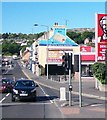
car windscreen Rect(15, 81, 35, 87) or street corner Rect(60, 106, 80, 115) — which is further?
car windscreen Rect(15, 81, 35, 87)

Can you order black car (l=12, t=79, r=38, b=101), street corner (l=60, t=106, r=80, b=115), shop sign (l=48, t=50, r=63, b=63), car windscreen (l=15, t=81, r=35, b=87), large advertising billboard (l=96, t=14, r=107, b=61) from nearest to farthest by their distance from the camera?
1. street corner (l=60, t=106, r=80, b=115)
2. black car (l=12, t=79, r=38, b=101)
3. car windscreen (l=15, t=81, r=35, b=87)
4. large advertising billboard (l=96, t=14, r=107, b=61)
5. shop sign (l=48, t=50, r=63, b=63)

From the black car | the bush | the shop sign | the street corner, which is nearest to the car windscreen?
the black car

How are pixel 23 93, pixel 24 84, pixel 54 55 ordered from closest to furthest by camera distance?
pixel 23 93
pixel 24 84
pixel 54 55

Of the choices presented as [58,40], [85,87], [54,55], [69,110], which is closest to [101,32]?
[85,87]

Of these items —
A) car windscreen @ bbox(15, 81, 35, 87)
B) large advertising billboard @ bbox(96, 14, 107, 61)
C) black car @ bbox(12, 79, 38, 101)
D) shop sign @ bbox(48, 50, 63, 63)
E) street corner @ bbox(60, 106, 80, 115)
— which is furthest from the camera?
shop sign @ bbox(48, 50, 63, 63)

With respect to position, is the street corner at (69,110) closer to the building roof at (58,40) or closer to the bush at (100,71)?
the bush at (100,71)

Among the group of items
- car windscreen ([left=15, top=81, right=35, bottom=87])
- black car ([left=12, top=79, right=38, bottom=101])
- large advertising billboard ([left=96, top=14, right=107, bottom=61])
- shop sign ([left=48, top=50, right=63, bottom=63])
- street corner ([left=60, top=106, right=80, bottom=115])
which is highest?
large advertising billboard ([left=96, top=14, right=107, bottom=61])

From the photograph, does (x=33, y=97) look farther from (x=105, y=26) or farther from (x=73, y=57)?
(x=105, y=26)

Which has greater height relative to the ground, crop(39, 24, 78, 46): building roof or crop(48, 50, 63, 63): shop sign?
crop(39, 24, 78, 46): building roof

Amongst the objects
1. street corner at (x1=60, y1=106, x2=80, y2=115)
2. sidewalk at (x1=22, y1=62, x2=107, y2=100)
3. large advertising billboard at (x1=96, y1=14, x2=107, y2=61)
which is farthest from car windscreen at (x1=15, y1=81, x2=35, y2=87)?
large advertising billboard at (x1=96, y1=14, x2=107, y2=61)

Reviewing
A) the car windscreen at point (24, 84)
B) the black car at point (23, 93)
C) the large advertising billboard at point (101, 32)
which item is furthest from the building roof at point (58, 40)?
the black car at point (23, 93)

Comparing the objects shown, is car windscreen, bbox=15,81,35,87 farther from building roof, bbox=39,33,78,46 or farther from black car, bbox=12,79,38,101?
building roof, bbox=39,33,78,46

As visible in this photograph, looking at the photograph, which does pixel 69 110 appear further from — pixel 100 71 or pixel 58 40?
pixel 58 40

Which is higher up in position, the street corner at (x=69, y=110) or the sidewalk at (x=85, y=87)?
the street corner at (x=69, y=110)
